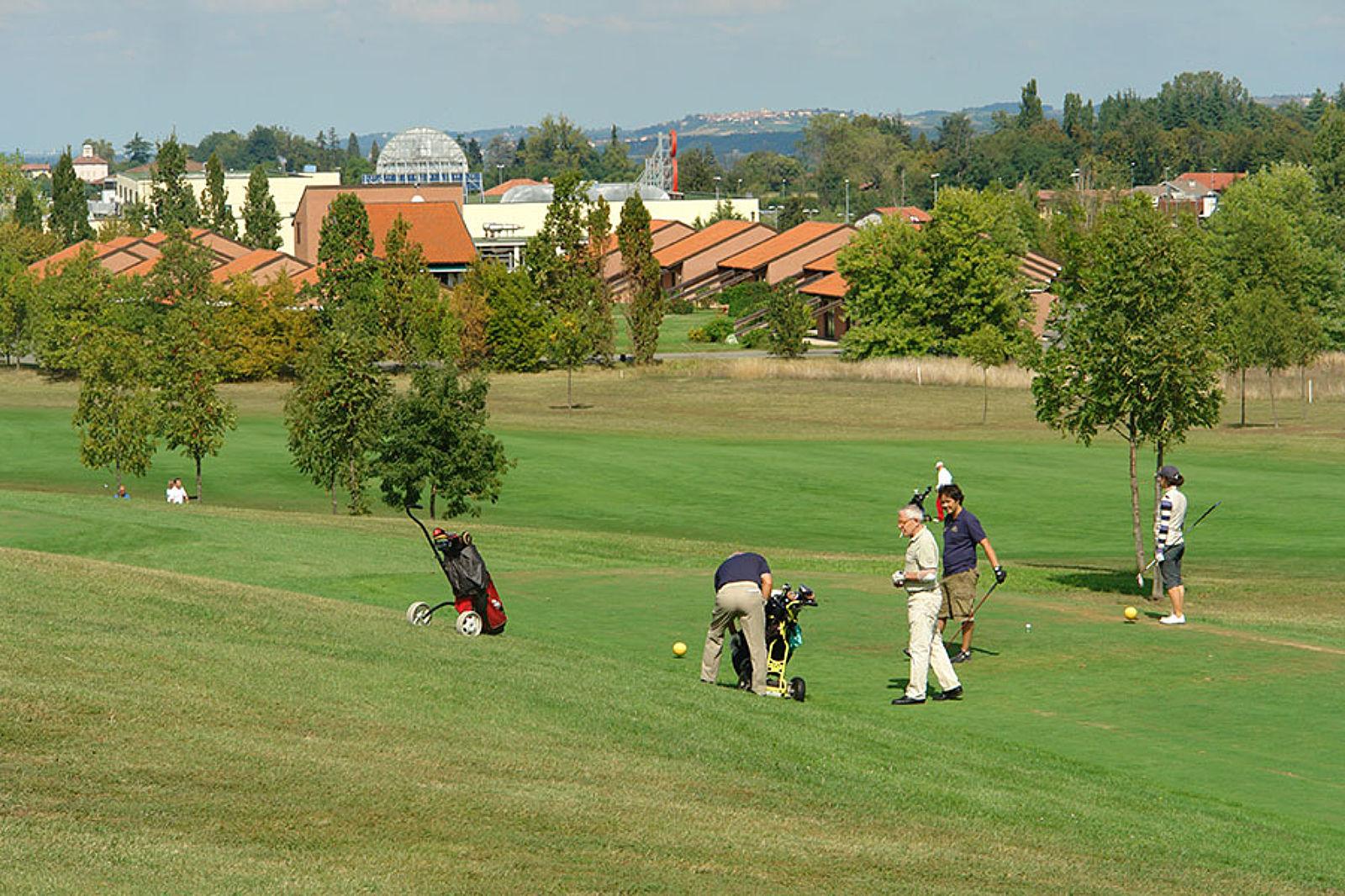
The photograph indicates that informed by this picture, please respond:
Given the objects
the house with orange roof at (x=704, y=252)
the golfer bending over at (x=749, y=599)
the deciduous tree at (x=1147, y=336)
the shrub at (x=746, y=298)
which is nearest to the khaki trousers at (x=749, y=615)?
the golfer bending over at (x=749, y=599)

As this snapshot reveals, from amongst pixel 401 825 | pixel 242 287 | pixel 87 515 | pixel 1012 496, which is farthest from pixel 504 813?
pixel 242 287

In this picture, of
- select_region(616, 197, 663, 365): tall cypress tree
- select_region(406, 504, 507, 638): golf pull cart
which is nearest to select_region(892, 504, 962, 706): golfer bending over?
select_region(406, 504, 507, 638): golf pull cart

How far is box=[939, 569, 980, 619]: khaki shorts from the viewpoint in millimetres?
19750

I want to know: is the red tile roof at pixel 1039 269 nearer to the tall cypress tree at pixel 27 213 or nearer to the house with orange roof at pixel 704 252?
the house with orange roof at pixel 704 252

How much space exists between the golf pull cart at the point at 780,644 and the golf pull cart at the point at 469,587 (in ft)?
10.9

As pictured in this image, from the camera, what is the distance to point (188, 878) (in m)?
9.23

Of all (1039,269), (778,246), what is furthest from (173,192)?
(1039,269)

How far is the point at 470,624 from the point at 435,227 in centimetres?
12014

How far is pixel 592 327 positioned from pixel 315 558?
67717mm

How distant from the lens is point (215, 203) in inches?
6260

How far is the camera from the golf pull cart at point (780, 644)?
17.2 meters

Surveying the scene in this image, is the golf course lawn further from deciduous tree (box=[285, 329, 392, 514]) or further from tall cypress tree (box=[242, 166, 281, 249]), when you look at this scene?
tall cypress tree (box=[242, 166, 281, 249])

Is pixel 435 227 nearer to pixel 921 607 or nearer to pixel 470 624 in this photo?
pixel 470 624

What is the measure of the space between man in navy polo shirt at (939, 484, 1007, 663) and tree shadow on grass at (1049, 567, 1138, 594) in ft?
33.6
